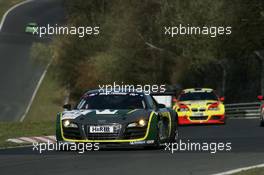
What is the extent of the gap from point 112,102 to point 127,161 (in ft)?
12.3

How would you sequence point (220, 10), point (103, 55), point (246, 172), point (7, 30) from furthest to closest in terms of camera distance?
point (7, 30) < point (103, 55) < point (220, 10) < point (246, 172)

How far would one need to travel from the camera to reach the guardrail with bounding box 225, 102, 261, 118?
44.9 metres

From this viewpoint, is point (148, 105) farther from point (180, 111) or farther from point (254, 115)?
point (254, 115)

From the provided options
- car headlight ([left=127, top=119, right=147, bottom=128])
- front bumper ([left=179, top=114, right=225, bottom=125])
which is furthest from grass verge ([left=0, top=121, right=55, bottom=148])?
car headlight ([left=127, top=119, right=147, bottom=128])

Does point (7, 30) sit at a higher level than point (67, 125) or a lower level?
higher

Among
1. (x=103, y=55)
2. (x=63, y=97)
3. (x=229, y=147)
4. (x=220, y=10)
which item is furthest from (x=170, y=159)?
(x=63, y=97)

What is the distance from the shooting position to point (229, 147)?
18.9 m

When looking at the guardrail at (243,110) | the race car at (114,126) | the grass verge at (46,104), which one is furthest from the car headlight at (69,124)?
the guardrail at (243,110)

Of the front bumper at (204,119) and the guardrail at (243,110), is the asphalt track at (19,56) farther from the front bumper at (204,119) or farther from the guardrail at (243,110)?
the front bumper at (204,119)

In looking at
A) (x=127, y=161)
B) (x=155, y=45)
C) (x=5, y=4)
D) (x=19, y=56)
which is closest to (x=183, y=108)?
(x=127, y=161)

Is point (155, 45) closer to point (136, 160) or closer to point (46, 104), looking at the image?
point (46, 104)

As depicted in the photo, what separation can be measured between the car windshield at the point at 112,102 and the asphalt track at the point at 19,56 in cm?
3418

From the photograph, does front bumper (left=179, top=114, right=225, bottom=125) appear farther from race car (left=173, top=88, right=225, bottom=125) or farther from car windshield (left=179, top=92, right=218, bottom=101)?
car windshield (left=179, top=92, right=218, bottom=101)

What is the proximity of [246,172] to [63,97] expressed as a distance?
4663 cm
